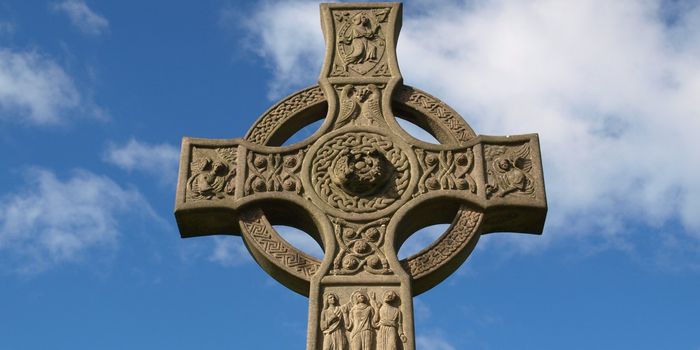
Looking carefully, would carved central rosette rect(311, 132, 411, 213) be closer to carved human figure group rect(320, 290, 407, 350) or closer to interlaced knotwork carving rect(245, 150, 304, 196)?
interlaced knotwork carving rect(245, 150, 304, 196)

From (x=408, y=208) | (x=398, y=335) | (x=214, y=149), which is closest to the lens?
(x=398, y=335)

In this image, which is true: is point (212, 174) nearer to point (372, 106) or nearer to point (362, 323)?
point (372, 106)

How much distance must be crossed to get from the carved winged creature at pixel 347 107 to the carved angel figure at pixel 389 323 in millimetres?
1707

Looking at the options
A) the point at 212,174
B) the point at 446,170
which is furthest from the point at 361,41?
the point at 212,174

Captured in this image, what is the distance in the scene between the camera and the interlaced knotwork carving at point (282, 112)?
27.1 ft

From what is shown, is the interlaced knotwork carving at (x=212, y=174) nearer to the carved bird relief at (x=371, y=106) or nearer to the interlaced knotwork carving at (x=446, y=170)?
the carved bird relief at (x=371, y=106)

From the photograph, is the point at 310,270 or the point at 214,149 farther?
the point at 214,149

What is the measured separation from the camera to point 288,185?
783 cm

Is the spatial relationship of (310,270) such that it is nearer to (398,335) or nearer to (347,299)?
(347,299)

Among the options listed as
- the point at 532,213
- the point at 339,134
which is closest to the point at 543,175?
the point at 532,213

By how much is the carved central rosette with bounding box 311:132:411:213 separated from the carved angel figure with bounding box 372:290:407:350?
0.83m

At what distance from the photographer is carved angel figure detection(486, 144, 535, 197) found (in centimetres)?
782

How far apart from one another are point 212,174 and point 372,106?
146 cm

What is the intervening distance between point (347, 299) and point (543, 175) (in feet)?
6.57
